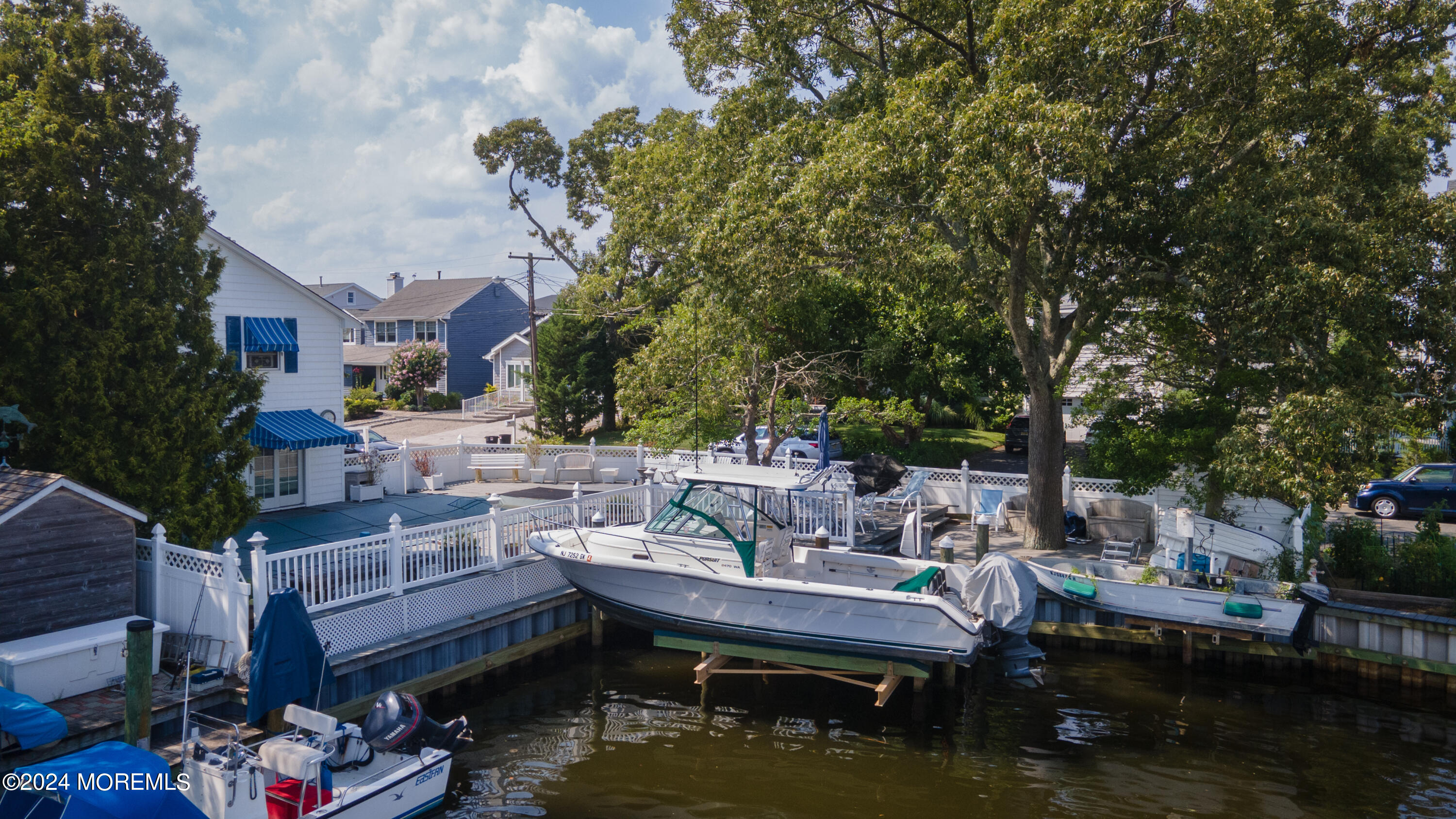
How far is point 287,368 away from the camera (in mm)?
17969

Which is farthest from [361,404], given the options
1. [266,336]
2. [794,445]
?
[794,445]

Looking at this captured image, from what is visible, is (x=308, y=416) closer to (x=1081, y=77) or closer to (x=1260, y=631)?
(x=1081, y=77)

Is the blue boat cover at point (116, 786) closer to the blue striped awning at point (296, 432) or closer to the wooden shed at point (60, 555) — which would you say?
the wooden shed at point (60, 555)

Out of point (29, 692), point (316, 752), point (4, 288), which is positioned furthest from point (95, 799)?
point (4, 288)

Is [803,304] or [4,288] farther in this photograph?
[803,304]

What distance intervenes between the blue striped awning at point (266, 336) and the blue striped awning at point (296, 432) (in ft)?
4.26

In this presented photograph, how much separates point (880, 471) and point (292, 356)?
41.7ft

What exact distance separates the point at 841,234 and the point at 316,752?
10.2m

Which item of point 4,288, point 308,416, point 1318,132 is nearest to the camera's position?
point 4,288

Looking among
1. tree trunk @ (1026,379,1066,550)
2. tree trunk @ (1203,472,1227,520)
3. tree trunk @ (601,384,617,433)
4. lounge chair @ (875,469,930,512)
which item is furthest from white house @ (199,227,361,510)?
tree trunk @ (1203,472,1227,520)

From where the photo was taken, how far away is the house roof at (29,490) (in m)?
8.47

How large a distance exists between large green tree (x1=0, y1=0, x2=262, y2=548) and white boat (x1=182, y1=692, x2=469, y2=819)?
3668mm

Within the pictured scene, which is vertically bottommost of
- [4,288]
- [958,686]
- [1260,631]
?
[958,686]

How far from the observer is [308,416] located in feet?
59.1
